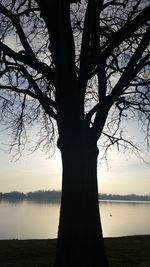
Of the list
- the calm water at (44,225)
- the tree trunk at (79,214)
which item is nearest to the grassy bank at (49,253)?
the tree trunk at (79,214)

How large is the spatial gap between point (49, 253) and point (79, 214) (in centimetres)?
339

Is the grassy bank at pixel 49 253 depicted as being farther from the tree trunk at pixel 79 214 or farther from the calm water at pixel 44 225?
the calm water at pixel 44 225

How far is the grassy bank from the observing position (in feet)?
30.8

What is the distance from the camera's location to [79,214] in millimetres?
7855

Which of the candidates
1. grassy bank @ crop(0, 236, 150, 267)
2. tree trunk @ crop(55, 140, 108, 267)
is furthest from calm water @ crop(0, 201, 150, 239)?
tree trunk @ crop(55, 140, 108, 267)

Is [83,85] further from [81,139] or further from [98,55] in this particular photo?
[81,139]

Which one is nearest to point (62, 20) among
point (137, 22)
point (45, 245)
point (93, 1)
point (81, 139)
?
point (93, 1)

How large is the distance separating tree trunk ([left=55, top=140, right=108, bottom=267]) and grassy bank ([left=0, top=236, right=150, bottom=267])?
1.58 metres

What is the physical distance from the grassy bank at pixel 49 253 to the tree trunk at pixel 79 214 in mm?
1577

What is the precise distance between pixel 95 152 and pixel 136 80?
2959 mm

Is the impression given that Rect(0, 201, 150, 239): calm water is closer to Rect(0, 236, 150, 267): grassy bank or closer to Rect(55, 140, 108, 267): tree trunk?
Rect(0, 236, 150, 267): grassy bank

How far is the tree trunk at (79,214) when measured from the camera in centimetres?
770

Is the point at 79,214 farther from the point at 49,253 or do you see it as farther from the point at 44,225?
the point at 44,225

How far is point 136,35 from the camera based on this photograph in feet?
32.2
